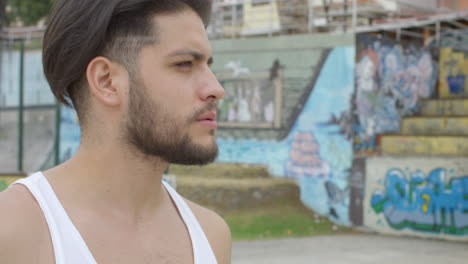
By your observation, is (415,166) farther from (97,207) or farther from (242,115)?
(97,207)

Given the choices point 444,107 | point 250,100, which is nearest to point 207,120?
point 250,100

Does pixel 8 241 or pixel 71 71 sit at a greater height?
pixel 71 71

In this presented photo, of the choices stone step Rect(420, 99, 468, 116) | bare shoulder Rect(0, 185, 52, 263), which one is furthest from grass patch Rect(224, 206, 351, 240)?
bare shoulder Rect(0, 185, 52, 263)

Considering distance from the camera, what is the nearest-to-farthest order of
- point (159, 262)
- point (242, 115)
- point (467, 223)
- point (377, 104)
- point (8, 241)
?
point (8, 241)
point (159, 262)
point (467, 223)
point (377, 104)
point (242, 115)

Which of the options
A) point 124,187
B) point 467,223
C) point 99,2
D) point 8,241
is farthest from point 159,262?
point 467,223

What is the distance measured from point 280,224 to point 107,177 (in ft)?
38.1

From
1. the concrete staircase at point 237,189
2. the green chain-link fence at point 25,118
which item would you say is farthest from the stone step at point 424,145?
the green chain-link fence at point 25,118

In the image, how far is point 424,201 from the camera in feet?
40.4

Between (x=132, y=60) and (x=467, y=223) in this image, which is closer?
(x=132, y=60)

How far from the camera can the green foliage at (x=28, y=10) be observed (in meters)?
28.0

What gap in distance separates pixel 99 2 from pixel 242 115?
13.4 metres

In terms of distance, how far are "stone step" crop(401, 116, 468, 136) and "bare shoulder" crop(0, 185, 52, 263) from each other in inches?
485

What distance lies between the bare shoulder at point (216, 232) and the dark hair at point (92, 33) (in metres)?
0.55

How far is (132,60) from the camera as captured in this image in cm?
173
